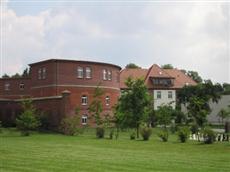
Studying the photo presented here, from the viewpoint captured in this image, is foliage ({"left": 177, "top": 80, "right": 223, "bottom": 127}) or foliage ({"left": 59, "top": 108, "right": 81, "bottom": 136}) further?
foliage ({"left": 177, "top": 80, "right": 223, "bottom": 127})

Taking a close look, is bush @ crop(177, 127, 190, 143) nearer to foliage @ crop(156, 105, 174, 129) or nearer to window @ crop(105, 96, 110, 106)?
foliage @ crop(156, 105, 174, 129)

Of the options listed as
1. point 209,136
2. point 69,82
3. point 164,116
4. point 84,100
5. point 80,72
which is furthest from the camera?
point 84,100

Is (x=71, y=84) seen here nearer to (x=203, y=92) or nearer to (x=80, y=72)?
(x=80, y=72)

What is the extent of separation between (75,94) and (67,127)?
1502 centimetres

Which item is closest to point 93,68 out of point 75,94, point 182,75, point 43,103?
point 75,94

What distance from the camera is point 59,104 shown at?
4306 cm

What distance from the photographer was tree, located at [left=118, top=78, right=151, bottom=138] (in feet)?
116

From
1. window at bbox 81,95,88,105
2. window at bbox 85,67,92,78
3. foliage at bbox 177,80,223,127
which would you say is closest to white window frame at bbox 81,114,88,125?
window at bbox 81,95,88,105

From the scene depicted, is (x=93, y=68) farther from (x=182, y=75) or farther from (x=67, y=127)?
(x=182, y=75)

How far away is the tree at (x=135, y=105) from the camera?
35281 mm

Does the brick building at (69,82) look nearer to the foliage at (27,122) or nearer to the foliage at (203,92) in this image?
the foliage at (27,122)

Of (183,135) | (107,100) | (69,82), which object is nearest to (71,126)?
(183,135)

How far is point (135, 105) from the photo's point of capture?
1394 inches

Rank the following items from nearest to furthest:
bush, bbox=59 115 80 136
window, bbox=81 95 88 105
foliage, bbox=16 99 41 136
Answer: foliage, bbox=16 99 41 136 < bush, bbox=59 115 80 136 < window, bbox=81 95 88 105
